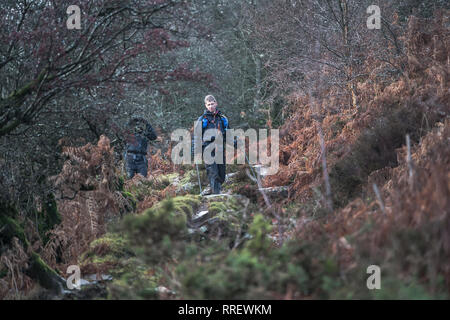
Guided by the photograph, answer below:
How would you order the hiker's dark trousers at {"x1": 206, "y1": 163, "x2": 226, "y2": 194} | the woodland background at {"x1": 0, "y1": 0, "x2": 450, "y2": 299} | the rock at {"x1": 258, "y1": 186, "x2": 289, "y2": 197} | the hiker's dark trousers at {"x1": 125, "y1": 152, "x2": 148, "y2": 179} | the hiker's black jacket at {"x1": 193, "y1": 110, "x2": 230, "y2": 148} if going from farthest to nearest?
1. the hiker's dark trousers at {"x1": 125, "y1": 152, "x2": 148, "y2": 179}
2. the hiker's dark trousers at {"x1": 206, "y1": 163, "x2": 226, "y2": 194}
3. the hiker's black jacket at {"x1": 193, "y1": 110, "x2": 230, "y2": 148}
4. the rock at {"x1": 258, "y1": 186, "x2": 289, "y2": 197}
5. the woodland background at {"x1": 0, "y1": 0, "x2": 450, "y2": 299}

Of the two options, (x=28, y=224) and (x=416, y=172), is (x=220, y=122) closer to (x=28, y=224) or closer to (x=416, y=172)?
(x=28, y=224)

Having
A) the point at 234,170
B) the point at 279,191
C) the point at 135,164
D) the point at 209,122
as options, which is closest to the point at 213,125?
the point at 209,122

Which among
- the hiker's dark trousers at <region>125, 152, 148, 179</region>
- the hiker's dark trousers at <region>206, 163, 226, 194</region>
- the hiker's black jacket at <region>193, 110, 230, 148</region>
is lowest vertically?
the hiker's dark trousers at <region>206, 163, 226, 194</region>

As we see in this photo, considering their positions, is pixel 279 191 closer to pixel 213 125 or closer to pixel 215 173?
pixel 215 173

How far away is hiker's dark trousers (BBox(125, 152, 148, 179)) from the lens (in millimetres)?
10820

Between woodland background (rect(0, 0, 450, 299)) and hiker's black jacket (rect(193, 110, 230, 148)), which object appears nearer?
woodland background (rect(0, 0, 450, 299))

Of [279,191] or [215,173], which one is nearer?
[279,191]

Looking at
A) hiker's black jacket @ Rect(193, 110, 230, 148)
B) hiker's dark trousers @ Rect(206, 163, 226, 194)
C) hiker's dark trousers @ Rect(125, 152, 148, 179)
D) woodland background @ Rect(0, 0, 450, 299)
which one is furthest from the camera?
hiker's dark trousers @ Rect(125, 152, 148, 179)

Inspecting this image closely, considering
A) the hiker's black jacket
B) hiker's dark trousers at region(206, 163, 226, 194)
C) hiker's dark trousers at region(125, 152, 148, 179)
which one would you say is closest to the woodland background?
hiker's dark trousers at region(125, 152, 148, 179)

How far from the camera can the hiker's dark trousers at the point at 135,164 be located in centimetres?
1082

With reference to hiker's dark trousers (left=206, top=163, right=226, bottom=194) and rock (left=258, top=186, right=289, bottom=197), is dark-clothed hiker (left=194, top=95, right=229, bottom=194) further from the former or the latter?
rock (left=258, top=186, right=289, bottom=197)

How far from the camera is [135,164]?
35.7 ft
